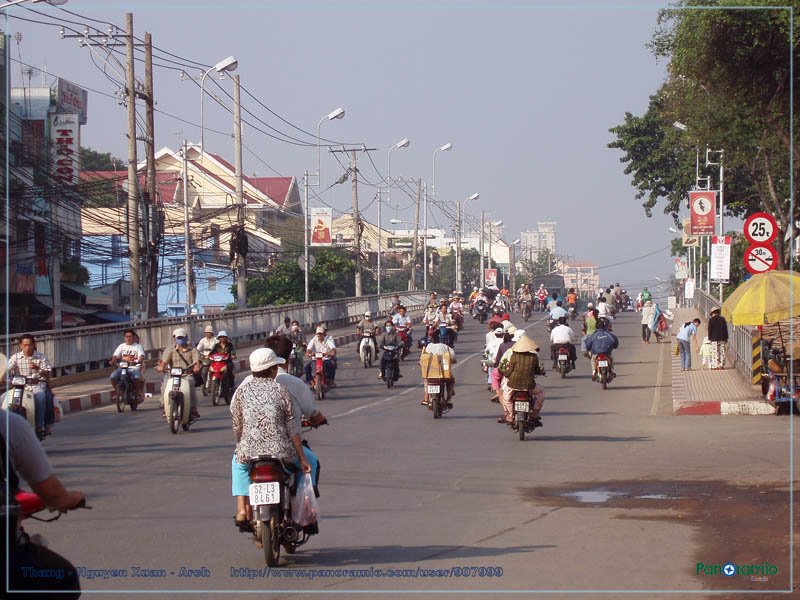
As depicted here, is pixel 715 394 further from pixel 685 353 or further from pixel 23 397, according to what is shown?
pixel 23 397

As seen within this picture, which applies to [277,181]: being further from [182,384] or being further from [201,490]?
[201,490]

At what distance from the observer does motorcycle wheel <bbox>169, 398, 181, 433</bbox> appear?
1682 cm

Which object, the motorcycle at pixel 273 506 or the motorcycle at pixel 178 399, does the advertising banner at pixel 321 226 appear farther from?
the motorcycle at pixel 273 506

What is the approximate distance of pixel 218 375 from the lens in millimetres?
21453

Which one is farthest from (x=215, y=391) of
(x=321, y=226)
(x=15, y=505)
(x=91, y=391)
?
(x=321, y=226)

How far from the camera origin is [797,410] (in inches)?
752

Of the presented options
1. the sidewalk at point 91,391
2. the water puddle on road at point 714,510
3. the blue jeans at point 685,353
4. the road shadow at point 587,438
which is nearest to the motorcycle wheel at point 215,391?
the sidewalk at point 91,391

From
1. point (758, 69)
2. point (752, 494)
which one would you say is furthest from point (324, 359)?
point (752, 494)

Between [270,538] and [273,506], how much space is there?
0.74ft

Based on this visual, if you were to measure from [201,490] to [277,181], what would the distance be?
253ft

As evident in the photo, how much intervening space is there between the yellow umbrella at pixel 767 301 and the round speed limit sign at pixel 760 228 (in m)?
1.28

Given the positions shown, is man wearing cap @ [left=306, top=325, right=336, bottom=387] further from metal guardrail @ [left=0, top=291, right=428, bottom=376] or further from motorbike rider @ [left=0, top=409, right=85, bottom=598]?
motorbike rider @ [left=0, top=409, right=85, bottom=598]

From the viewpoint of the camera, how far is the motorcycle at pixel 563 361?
2688cm

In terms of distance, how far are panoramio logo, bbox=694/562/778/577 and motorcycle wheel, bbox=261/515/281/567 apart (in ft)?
9.21
